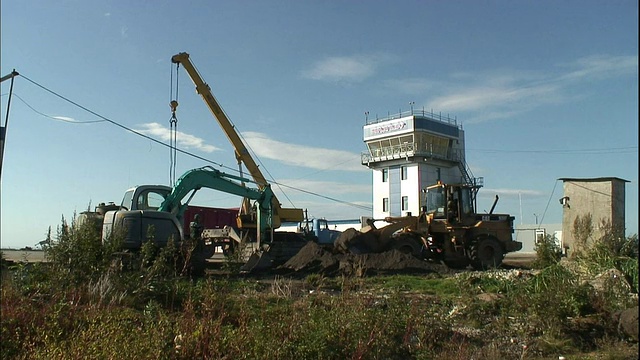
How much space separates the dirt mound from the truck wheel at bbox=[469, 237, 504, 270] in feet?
10.8

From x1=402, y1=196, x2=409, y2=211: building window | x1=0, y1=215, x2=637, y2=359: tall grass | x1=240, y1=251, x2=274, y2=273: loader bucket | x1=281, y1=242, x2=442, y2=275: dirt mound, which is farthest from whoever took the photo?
x1=402, y1=196, x2=409, y2=211: building window

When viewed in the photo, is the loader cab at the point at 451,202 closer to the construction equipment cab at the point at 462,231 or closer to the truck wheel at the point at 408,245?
the construction equipment cab at the point at 462,231

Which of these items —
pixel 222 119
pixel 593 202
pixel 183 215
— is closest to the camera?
pixel 593 202

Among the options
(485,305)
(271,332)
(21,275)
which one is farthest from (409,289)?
(21,275)

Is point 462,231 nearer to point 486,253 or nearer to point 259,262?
point 486,253

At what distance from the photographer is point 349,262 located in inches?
726

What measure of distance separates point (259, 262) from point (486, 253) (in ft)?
28.2

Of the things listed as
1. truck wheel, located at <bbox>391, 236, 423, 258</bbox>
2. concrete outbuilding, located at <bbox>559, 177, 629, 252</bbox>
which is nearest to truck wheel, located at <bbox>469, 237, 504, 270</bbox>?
truck wheel, located at <bbox>391, 236, 423, 258</bbox>

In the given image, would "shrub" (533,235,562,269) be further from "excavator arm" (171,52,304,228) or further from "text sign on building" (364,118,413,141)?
"text sign on building" (364,118,413,141)

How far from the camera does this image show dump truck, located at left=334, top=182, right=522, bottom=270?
71.7 ft

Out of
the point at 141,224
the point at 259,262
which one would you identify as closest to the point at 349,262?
the point at 259,262

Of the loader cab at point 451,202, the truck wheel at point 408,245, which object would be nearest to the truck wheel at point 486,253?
the loader cab at point 451,202

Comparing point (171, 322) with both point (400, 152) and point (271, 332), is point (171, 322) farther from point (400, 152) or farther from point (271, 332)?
point (400, 152)

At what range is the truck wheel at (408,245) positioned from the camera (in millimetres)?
21469
